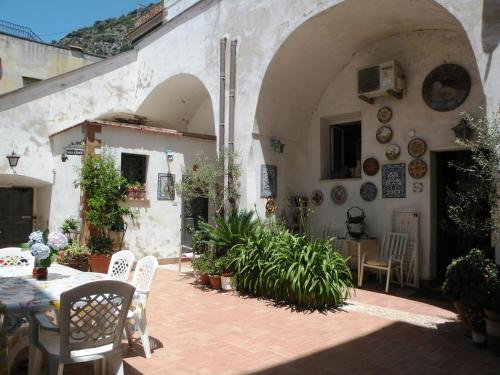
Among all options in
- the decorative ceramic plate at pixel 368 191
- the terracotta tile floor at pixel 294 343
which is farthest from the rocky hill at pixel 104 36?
the terracotta tile floor at pixel 294 343

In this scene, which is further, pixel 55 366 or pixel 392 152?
pixel 392 152

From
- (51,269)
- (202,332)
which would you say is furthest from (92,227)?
(202,332)

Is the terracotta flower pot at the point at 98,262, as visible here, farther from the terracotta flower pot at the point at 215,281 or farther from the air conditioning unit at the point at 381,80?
the air conditioning unit at the point at 381,80

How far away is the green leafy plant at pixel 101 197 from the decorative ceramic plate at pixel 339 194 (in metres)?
4.03

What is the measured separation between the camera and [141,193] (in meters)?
8.13

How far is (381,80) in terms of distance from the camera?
21.5 feet

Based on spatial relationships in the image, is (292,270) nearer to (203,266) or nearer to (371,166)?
(203,266)

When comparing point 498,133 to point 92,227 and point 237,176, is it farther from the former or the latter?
point 92,227

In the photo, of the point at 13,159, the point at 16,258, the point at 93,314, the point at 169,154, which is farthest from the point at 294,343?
the point at 13,159

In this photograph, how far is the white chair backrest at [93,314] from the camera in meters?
2.60

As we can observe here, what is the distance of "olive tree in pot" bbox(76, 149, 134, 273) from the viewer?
24.0 feet

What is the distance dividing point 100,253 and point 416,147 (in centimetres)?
586

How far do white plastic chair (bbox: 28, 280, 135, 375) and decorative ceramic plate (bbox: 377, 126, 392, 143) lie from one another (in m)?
5.40

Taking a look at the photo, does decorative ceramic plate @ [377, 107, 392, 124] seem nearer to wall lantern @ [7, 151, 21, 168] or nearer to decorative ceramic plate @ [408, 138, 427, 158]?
decorative ceramic plate @ [408, 138, 427, 158]
